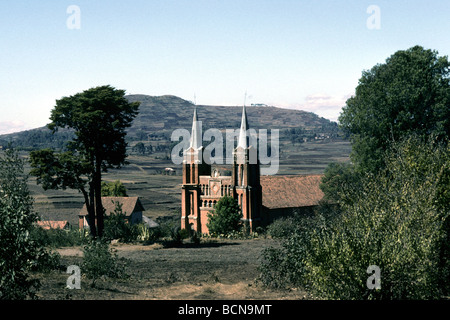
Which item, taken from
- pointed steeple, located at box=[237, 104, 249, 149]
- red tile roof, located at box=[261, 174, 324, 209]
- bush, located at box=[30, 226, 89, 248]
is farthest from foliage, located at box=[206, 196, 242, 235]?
bush, located at box=[30, 226, 89, 248]

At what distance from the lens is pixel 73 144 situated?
3947 cm

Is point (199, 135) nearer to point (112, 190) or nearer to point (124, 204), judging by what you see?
point (124, 204)

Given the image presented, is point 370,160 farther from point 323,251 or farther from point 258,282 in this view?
point 323,251

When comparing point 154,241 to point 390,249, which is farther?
point 154,241

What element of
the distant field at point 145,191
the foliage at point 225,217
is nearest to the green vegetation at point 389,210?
the foliage at point 225,217

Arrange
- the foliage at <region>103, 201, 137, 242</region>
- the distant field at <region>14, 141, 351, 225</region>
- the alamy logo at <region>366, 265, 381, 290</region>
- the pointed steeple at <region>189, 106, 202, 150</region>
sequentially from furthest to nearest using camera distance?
the distant field at <region>14, 141, 351, 225</region> → the pointed steeple at <region>189, 106, 202, 150</region> → the foliage at <region>103, 201, 137, 242</region> → the alamy logo at <region>366, 265, 381, 290</region>

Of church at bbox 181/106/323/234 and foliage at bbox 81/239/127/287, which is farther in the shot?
church at bbox 181/106/323/234

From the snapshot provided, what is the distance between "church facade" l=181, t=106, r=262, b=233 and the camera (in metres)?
55.2

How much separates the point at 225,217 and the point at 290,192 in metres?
13.6

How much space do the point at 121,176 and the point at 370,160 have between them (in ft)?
383

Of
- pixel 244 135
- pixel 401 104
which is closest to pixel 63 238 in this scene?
pixel 244 135

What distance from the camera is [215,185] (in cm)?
5691

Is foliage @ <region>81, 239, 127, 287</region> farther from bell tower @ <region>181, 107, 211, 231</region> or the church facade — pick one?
bell tower @ <region>181, 107, 211, 231</region>
